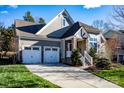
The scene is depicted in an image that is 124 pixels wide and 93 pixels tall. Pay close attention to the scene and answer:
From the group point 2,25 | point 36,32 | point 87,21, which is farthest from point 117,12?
point 2,25

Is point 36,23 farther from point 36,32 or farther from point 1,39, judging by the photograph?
point 1,39

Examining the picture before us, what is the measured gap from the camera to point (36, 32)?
61.9 ft

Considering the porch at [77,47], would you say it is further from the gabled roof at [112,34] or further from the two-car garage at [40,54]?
the gabled roof at [112,34]

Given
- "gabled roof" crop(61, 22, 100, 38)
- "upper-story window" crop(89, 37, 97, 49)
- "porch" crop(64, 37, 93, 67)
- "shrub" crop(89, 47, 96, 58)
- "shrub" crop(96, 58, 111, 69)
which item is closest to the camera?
"shrub" crop(96, 58, 111, 69)

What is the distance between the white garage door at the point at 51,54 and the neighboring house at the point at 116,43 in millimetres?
3868

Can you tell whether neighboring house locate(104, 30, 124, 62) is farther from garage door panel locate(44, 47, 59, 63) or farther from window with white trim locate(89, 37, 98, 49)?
garage door panel locate(44, 47, 59, 63)

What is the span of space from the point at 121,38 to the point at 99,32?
377 cm

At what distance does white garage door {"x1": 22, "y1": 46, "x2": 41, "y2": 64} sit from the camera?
17.5 meters

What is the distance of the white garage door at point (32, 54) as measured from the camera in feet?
57.6

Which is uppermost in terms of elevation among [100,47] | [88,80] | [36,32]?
[36,32]

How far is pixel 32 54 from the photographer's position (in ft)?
59.0

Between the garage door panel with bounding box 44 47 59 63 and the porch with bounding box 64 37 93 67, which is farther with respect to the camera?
the garage door panel with bounding box 44 47 59 63

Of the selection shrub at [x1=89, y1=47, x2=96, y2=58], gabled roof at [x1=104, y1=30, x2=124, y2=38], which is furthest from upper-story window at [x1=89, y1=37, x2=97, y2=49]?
gabled roof at [x1=104, y1=30, x2=124, y2=38]
